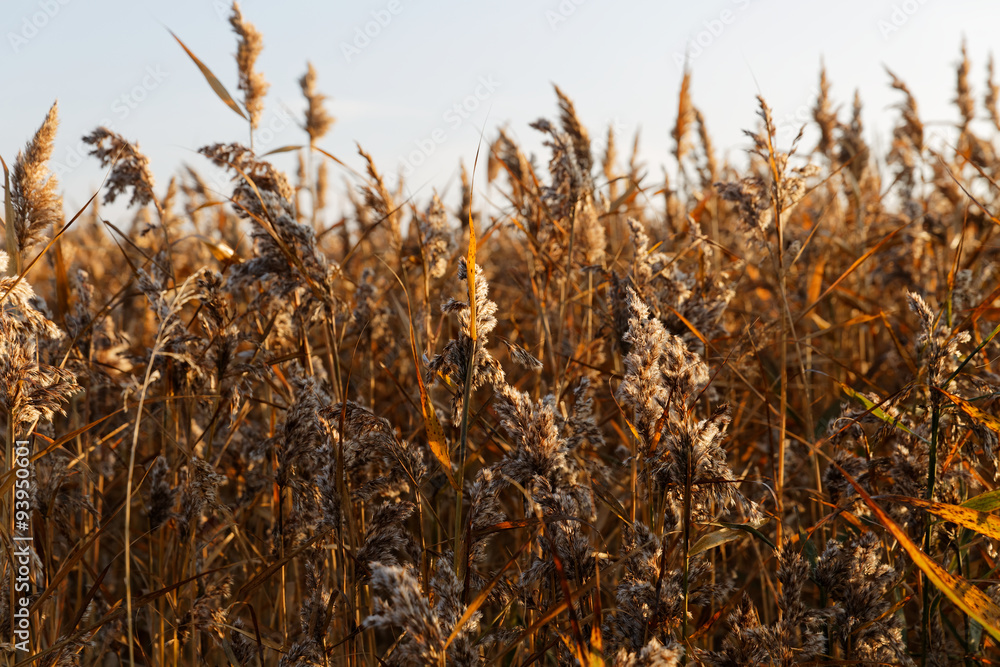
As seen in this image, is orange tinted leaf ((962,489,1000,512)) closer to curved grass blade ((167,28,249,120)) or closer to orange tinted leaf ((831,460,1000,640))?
orange tinted leaf ((831,460,1000,640))

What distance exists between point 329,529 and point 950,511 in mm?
1057

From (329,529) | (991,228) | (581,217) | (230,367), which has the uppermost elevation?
(991,228)

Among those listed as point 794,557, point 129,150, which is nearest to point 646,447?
point 794,557

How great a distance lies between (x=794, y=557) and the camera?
1187 mm

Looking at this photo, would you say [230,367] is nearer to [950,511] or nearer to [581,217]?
[581,217]

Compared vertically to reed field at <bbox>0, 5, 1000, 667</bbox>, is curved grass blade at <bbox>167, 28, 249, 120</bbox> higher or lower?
higher

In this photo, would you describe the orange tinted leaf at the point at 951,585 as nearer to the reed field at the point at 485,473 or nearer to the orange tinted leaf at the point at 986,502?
the reed field at the point at 485,473

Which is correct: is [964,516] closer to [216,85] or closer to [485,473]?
[485,473]
